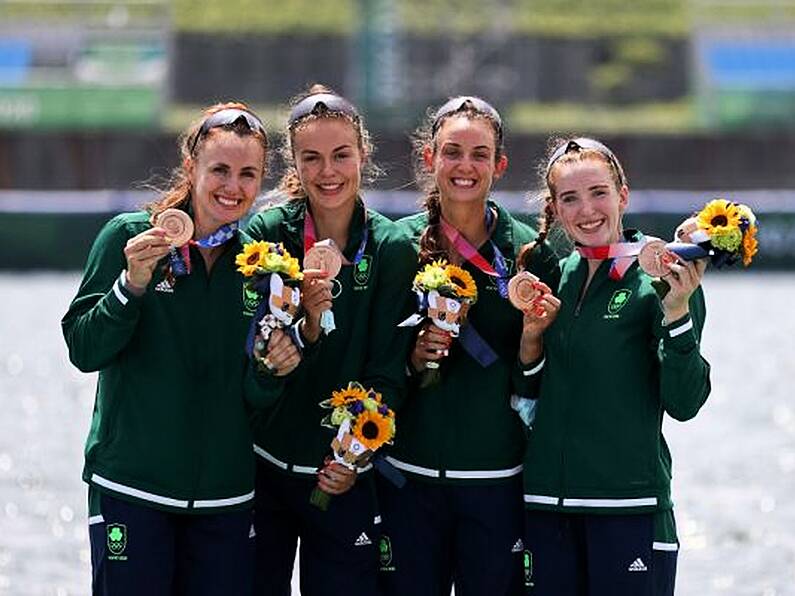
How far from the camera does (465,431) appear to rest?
19.3 feet

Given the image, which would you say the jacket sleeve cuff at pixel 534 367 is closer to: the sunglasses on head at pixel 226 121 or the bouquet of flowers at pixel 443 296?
the bouquet of flowers at pixel 443 296

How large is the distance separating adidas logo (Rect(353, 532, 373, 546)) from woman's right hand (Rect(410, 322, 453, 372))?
1.94 ft

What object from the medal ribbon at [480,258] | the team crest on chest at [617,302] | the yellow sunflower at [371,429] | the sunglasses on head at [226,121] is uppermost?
the sunglasses on head at [226,121]

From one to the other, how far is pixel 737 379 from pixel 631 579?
1289 centimetres

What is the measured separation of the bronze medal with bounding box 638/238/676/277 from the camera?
539 centimetres

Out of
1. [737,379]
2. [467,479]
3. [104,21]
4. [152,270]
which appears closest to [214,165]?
[152,270]

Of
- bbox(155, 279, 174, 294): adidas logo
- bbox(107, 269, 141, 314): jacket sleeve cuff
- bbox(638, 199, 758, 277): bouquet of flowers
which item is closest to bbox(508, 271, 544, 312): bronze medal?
bbox(638, 199, 758, 277): bouquet of flowers

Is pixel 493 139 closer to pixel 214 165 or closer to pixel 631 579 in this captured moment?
pixel 214 165

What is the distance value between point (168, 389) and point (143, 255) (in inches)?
18.0

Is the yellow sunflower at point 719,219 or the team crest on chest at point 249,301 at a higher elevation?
the yellow sunflower at point 719,219

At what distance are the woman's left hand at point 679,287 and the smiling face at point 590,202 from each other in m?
0.40

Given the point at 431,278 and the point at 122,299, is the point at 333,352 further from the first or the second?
the point at 122,299

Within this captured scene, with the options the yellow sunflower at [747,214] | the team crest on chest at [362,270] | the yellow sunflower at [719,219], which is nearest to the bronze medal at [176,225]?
the team crest on chest at [362,270]

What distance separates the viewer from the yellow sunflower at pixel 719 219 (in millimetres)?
5473
